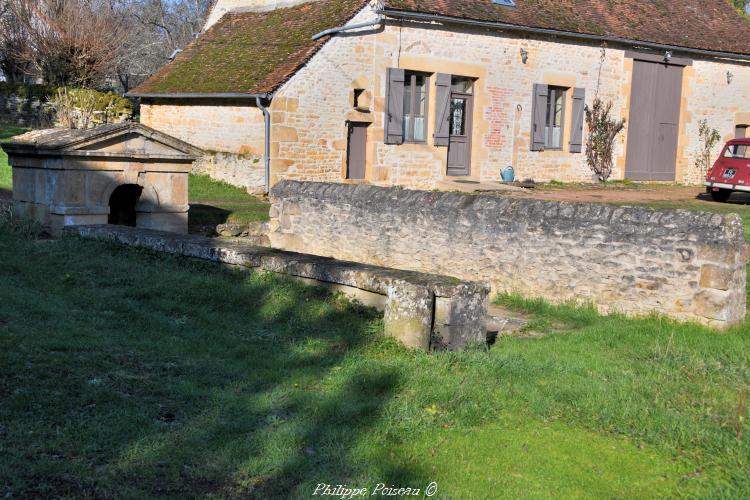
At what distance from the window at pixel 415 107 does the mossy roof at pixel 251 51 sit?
2446mm

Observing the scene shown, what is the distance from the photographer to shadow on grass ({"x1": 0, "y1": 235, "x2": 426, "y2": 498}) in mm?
4059

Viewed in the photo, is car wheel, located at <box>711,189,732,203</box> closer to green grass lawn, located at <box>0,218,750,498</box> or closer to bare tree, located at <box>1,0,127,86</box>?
green grass lawn, located at <box>0,218,750,498</box>

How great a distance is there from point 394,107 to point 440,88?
1.44m

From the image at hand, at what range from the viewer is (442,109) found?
20.6 metres

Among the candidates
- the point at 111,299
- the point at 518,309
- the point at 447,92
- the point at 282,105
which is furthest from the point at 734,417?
the point at 447,92

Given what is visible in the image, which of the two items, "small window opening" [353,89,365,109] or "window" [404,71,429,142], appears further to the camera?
"window" [404,71,429,142]

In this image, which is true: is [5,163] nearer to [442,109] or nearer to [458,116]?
[442,109]

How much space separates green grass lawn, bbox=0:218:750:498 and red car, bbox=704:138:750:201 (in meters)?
12.6

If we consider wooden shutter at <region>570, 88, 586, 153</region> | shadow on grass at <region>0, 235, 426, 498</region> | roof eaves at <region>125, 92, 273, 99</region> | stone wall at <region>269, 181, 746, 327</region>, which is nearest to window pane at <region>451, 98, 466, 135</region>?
wooden shutter at <region>570, 88, 586, 153</region>

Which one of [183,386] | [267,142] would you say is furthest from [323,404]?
[267,142]

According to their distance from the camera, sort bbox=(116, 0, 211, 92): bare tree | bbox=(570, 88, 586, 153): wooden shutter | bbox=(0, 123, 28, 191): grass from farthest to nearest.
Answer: bbox=(116, 0, 211, 92): bare tree < bbox=(570, 88, 586, 153): wooden shutter < bbox=(0, 123, 28, 191): grass

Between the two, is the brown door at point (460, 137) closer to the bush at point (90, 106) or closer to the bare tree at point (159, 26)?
the bush at point (90, 106)

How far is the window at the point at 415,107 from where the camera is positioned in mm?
20406

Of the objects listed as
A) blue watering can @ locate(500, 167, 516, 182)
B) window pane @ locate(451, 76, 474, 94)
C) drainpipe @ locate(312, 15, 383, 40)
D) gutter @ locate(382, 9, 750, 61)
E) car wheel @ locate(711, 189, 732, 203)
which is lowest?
car wheel @ locate(711, 189, 732, 203)
